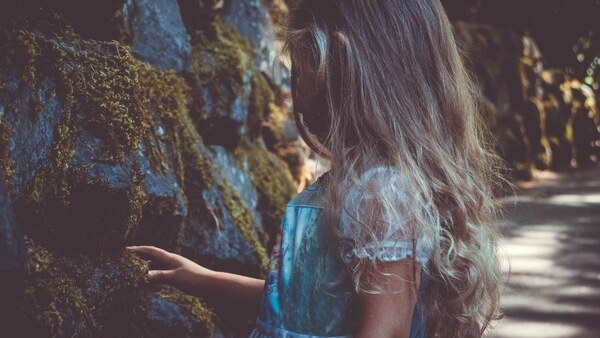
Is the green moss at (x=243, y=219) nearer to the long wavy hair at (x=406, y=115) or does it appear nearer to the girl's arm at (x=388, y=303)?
the long wavy hair at (x=406, y=115)

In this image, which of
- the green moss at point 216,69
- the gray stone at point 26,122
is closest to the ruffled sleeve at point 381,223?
the gray stone at point 26,122

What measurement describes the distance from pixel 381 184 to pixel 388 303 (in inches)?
11.7

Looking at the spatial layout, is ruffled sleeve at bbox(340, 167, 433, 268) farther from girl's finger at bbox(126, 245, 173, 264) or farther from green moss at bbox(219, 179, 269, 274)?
green moss at bbox(219, 179, 269, 274)

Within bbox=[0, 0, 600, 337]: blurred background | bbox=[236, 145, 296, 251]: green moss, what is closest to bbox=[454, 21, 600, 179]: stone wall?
bbox=[0, 0, 600, 337]: blurred background

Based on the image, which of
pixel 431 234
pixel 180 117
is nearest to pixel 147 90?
pixel 180 117

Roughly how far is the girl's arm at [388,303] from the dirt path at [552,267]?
994 mm

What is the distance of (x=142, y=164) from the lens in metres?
2.45

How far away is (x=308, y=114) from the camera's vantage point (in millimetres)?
2078

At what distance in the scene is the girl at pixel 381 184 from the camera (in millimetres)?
1837

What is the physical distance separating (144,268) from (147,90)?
73cm

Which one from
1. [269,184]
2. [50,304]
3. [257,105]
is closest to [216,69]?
[257,105]

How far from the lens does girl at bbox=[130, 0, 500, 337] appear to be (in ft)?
6.03

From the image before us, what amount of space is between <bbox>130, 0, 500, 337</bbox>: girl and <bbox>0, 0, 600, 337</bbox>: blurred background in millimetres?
361

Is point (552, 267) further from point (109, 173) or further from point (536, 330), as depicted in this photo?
point (109, 173)
